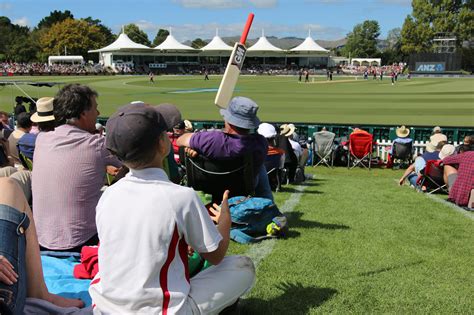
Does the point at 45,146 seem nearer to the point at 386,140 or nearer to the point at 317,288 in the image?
the point at 317,288

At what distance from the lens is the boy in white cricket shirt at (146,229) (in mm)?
2168

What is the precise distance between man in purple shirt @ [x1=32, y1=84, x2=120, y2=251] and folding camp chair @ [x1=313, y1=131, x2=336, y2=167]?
8902 millimetres

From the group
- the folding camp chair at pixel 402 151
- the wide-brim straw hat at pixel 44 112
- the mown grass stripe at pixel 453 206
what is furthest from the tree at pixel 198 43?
the wide-brim straw hat at pixel 44 112

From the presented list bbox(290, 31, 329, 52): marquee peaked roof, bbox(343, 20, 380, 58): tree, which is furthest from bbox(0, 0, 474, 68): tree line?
bbox(290, 31, 329, 52): marquee peaked roof

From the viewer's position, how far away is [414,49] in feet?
283

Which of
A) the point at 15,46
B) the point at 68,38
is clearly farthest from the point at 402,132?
the point at 15,46

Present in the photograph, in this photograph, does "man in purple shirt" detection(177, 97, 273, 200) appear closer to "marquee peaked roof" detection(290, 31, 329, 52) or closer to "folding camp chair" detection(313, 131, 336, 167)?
"folding camp chair" detection(313, 131, 336, 167)

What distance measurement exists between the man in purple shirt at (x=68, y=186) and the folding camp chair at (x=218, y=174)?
1.00 metres

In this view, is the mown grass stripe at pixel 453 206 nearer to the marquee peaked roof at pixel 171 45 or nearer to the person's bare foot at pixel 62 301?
the person's bare foot at pixel 62 301

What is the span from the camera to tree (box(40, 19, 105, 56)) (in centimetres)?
9444

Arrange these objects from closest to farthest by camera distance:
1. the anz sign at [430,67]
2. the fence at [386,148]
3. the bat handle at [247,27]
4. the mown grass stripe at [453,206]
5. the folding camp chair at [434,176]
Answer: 1. the bat handle at [247,27]
2. the mown grass stripe at [453,206]
3. the folding camp chair at [434,176]
4. the fence at [386,148]
5. the anz sign at [430,67]

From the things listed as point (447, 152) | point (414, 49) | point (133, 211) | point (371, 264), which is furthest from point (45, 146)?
point (414, 49)

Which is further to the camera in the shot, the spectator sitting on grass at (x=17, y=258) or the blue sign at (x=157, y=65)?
the blue sign at (x=157, y=65)

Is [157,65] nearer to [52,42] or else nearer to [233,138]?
[52,42]
